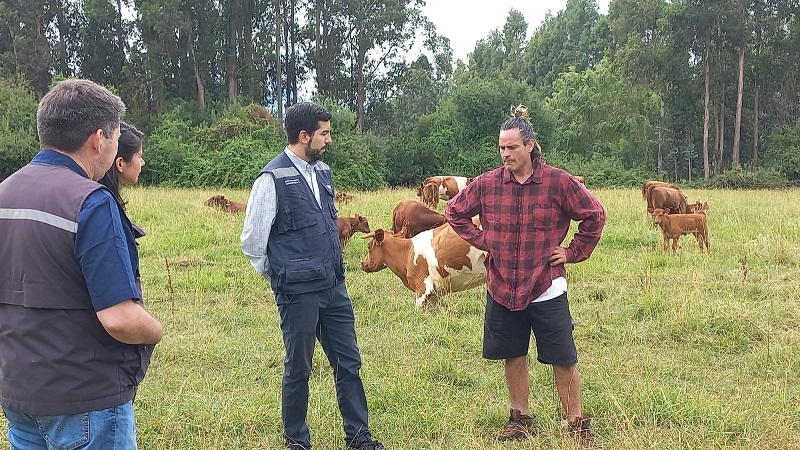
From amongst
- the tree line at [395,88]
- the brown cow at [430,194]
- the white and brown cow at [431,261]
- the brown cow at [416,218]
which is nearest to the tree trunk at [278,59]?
the tree line at [395,88]

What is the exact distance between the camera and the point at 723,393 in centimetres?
467

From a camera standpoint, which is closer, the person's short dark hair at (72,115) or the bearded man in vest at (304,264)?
the person's short dark hair at (72,115)

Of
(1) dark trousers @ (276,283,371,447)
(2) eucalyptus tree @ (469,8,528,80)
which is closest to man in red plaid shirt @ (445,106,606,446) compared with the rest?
(1) dark trousers @ (276,283,371,447)

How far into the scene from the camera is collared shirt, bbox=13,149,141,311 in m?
1.99

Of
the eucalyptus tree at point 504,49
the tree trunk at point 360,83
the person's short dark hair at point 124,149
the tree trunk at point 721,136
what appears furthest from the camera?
the eucalyptus tree at point 504,49

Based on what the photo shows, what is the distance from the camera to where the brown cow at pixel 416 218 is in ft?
33.5

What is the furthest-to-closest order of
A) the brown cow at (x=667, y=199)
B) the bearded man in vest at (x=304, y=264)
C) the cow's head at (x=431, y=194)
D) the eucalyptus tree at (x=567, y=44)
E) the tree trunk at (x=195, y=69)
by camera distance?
the eucalyptus tree at (x=567, y=44) → the tree trunk at (x=195, y=69) → the cow's head at (x=431, y=194) → the brown cow at (x=667, y=199) → the bearded man in vest at (x=304, y=264)

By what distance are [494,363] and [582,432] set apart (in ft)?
5.28

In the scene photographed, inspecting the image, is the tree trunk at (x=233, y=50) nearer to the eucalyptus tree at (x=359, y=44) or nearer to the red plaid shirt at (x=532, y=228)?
the eucalyptus tree at (x=359, y=44)

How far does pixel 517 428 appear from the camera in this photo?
13.3 feet

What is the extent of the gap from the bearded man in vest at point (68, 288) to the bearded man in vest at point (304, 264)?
152 cm

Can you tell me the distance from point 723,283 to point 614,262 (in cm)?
171

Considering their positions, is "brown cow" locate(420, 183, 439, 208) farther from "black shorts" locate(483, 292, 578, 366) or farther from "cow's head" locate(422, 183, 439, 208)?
"black shorts" locate(483, 292, 578, 366)

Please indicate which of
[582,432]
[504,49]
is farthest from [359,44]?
[582,432]
